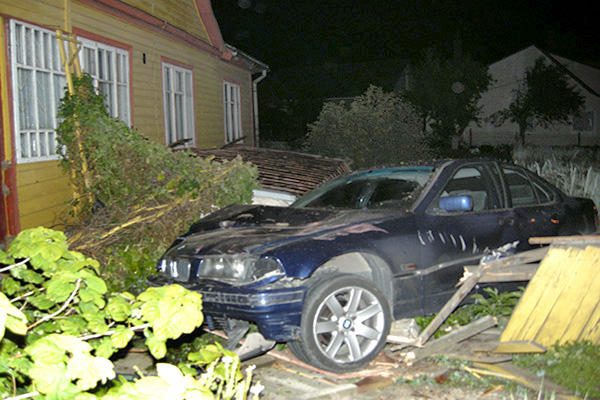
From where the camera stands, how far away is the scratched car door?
18.7 ft

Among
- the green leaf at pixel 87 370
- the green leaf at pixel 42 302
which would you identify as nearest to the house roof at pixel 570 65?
the green leaf at pixel 42 302

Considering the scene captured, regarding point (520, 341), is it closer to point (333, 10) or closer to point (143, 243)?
point (143, 243)

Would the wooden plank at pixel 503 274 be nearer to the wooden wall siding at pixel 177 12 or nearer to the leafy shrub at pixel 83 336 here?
the leafy shrub at pixel 83 336

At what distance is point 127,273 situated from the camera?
24.2 feet

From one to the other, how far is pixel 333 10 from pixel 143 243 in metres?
61.2

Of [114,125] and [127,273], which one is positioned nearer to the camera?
[127,273]

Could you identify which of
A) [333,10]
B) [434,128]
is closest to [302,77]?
Result: [434,128]

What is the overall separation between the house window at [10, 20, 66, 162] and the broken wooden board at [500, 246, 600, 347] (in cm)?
637

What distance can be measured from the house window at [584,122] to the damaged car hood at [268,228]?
41210mm

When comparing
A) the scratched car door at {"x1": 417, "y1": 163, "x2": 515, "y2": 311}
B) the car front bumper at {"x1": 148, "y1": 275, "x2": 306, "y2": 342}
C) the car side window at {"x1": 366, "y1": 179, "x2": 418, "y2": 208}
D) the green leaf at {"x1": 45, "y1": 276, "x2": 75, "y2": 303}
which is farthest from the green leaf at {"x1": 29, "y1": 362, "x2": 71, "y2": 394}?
the car side window at {"x1": 366, "y1": 179, "x2": 418, "y2": 208}

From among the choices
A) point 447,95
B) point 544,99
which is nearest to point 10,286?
point 447,95

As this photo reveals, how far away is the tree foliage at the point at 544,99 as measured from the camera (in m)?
39.0

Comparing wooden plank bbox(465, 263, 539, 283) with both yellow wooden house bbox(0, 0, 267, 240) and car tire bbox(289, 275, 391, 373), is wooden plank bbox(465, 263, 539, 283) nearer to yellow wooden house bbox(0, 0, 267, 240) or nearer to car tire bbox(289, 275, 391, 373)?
car tire bbox(289, 275, 391, 373)

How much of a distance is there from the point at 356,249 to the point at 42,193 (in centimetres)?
548
